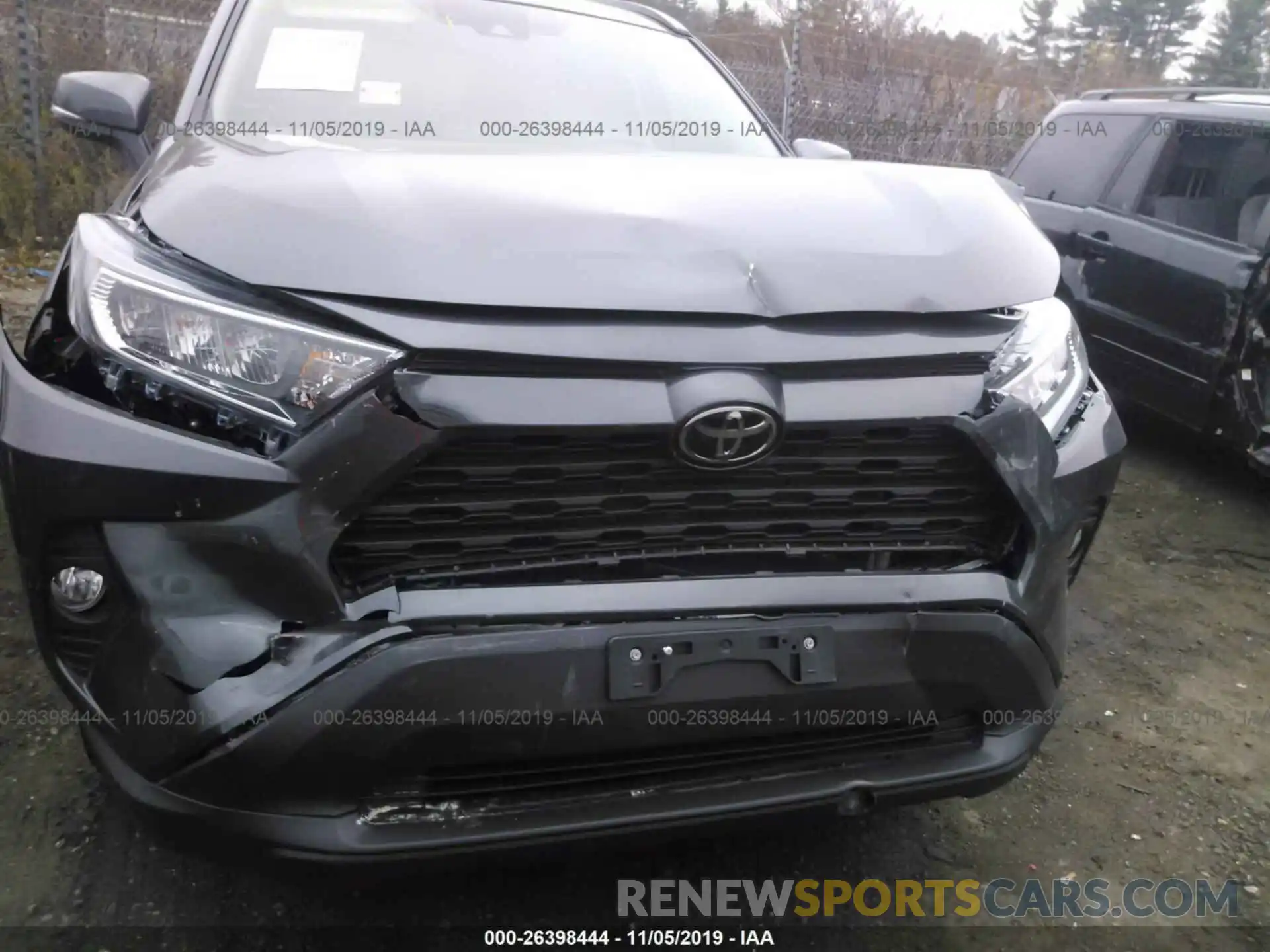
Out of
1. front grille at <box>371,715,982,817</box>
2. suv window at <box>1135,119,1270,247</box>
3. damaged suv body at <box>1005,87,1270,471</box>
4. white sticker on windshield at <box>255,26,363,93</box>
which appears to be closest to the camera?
front grille at <box>371,715,982,817</box>

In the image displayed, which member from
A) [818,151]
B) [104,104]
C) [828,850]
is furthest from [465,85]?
[828,850]

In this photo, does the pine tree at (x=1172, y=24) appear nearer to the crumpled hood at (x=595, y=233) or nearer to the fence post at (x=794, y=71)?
the fence post at (x=794, y=71)

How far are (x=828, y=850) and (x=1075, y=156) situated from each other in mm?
4203

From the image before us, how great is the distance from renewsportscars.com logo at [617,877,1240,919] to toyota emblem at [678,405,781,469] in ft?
3.21

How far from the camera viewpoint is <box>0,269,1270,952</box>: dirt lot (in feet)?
6.11

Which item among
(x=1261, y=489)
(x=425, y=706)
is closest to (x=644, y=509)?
(x=425, y=706)

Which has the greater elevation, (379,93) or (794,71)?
(379,93)

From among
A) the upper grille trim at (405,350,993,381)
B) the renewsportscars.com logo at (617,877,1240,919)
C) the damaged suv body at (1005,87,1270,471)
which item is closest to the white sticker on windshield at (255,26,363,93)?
the upper grille trim at (405,350,993,381)

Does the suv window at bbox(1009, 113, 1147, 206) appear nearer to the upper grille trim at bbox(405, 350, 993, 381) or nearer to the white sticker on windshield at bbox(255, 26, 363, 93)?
the white sticker on windshield at bbox(255, 26, 363, 93)

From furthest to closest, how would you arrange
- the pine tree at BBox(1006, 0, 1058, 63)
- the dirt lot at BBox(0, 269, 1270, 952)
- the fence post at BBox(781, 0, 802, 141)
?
the pine tree at BBox(1006, 0, 1058, 63)
the fence post at BBox(781, 0, 802, 141)
the dirt lot at BBox(0, 269, 1270, 952)

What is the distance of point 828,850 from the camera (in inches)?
Answer: 85.7

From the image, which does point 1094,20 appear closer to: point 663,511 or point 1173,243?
point 1173,243

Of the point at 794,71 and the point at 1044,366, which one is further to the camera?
the point at 794,71

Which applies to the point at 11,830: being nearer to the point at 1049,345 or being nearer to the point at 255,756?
the point at 255,756
